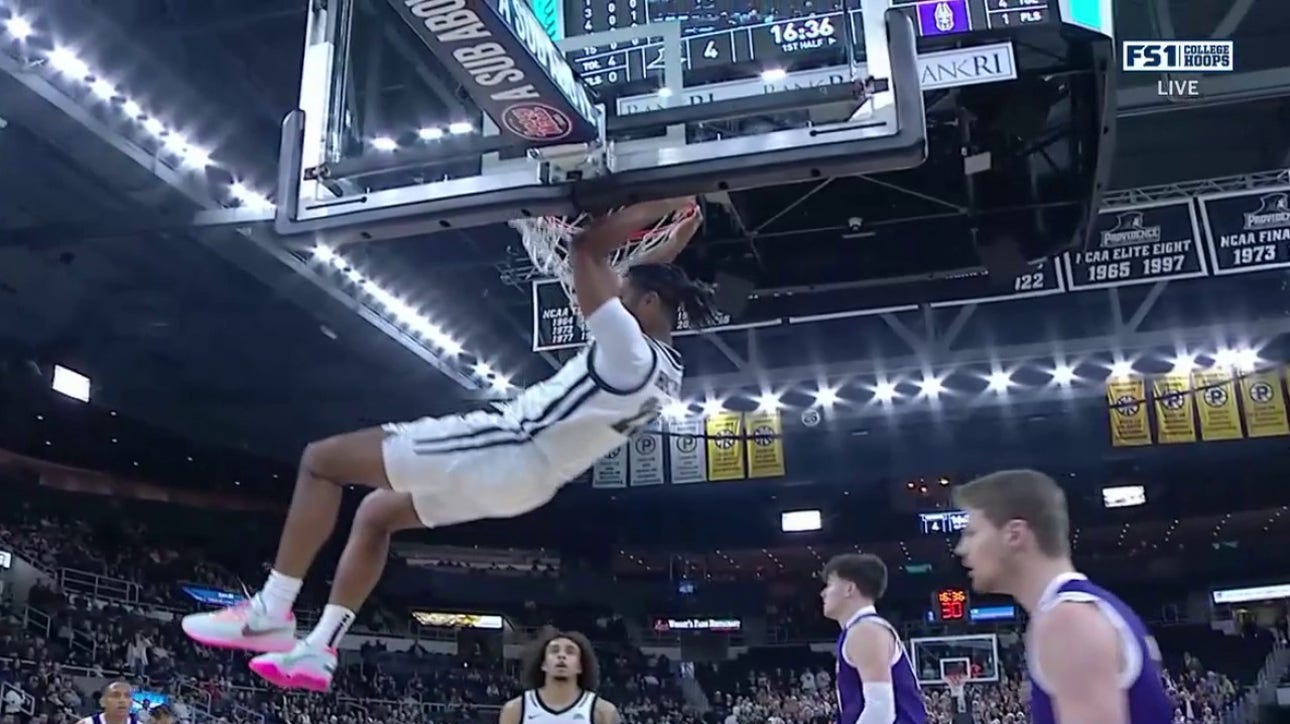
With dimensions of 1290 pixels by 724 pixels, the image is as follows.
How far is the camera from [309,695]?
21.7 metres

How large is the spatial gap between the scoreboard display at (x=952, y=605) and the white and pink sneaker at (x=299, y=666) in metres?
25.5

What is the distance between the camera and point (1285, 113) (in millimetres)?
13609

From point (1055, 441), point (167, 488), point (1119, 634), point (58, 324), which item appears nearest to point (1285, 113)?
point (1055, 441)

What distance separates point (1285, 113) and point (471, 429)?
41.0 feet

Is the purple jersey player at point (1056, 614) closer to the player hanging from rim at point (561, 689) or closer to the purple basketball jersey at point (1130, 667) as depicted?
the purple basketball jersey at point (1130, 667)

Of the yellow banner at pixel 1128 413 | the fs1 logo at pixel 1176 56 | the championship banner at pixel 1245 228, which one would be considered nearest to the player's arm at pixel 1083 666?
the fs1 logo at pixel 1176 56

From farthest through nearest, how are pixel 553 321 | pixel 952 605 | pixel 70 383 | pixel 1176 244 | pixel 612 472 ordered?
pixel 952 605 → pixel 612 472 → pixel 70 383 → pixel 553 321 → pixel 1176 244

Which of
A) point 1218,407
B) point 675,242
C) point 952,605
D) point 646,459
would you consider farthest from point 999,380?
point 675,242

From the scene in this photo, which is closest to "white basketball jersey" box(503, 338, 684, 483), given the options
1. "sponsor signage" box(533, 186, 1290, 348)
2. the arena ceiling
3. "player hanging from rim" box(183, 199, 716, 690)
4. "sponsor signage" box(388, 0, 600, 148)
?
"player hanging from rim" box(183, 199, 716, 690)

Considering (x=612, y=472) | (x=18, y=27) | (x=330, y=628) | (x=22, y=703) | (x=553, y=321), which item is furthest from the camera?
(x=612, y=472)

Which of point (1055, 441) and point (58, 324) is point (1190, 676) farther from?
point (58, 324)

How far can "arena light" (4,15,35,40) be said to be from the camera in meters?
10.2

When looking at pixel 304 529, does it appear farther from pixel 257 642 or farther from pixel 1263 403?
pixel 1263 403

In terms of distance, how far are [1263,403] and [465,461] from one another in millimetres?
16353
